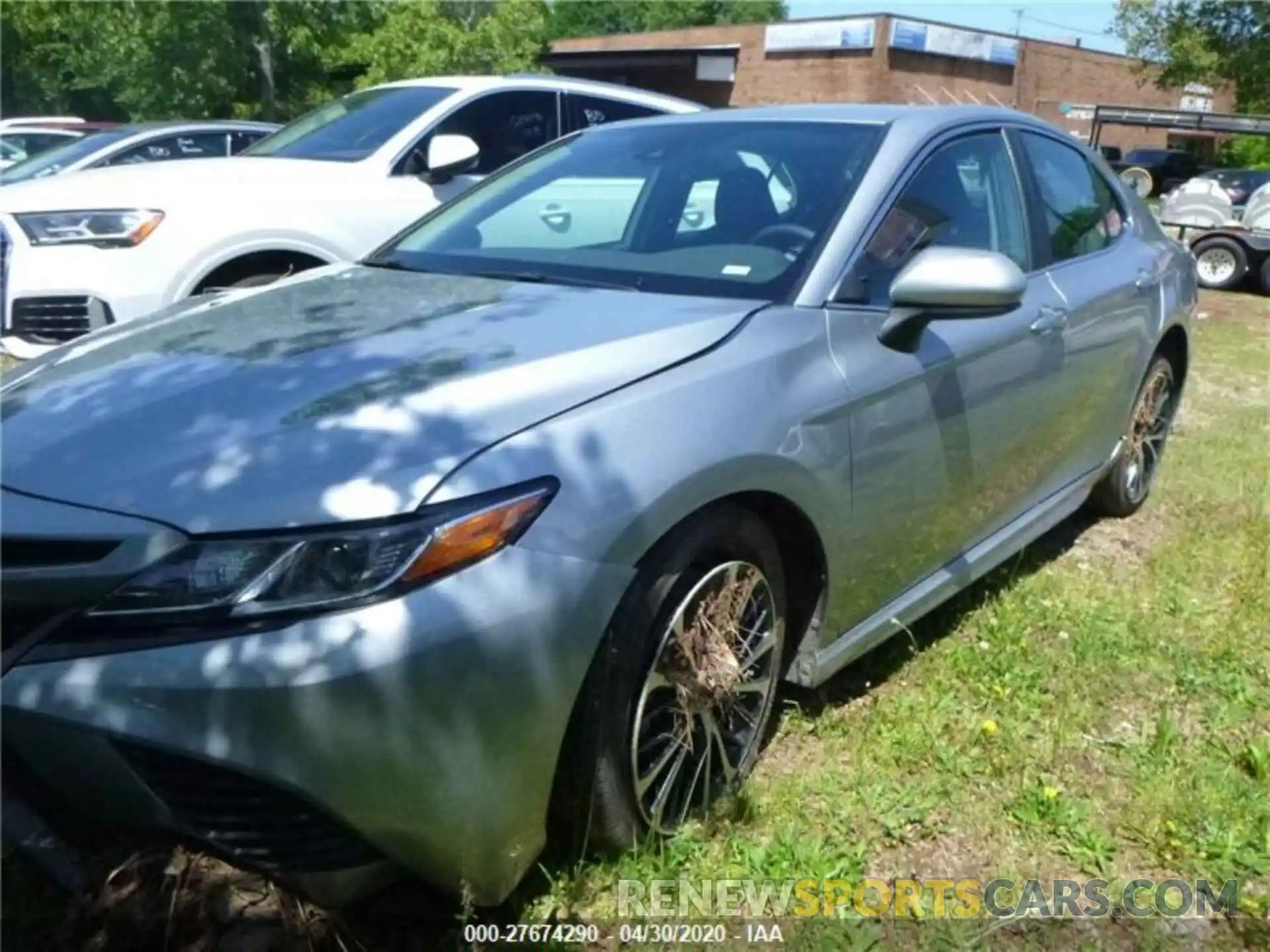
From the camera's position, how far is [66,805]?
78.2 inches

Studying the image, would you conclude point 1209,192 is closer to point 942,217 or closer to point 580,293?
point 942,217

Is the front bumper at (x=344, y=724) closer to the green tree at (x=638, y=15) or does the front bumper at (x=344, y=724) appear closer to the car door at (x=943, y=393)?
the car door at (x=943, y=393)

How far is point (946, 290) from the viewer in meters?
2.79

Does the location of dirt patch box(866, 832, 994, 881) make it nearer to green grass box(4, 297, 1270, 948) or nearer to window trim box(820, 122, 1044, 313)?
green grass box(4, 297, 1270, 948)

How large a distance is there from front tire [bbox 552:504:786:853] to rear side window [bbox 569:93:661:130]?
4.42 m

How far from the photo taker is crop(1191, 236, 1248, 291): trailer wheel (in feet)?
45.0

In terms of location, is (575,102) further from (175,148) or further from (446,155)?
(175,148)

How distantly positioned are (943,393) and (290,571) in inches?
70.9

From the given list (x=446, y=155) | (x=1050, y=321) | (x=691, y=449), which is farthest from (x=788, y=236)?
(x=446, y=155)

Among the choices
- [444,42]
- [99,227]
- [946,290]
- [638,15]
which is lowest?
[638,15]

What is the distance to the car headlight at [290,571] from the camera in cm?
188

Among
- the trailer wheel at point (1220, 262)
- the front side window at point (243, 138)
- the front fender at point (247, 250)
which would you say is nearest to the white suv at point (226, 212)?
the front fender at point (247, 250)

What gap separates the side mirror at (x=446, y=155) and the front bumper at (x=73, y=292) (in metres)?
1.42

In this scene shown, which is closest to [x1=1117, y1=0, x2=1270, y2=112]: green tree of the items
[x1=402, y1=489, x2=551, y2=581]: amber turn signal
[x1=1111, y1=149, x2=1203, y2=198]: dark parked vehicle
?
[x1=1111, y1=149, x2=1203, y2=198]: dark parked vehicle
